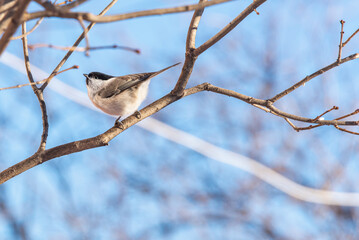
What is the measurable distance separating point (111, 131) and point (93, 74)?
1.28 meters

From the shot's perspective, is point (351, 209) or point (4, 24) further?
point (351, 209)

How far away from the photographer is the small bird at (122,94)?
8.57ft

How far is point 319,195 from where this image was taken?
5.67 meters

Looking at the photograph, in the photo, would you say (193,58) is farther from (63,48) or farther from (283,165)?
(283,165)

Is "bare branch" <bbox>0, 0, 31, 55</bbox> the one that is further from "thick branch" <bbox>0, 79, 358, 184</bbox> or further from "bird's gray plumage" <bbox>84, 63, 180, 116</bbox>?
"bird's gray plumage" <bbox>84, 63, 180, 116</bbox>

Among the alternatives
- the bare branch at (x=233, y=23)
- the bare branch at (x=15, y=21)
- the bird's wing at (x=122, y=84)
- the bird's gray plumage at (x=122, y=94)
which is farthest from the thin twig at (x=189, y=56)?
the bare branch at (x=15, y=21)

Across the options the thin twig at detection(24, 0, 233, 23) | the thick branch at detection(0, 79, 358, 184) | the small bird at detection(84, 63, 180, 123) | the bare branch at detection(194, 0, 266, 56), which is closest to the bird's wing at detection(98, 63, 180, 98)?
the small bird at detection(84, 63, 180, 123)

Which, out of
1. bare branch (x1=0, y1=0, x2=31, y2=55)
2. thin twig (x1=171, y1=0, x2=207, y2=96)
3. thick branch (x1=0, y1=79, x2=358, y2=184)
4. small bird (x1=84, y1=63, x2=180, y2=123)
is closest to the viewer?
bare branch (x1=0, y1=0, x2=31, y2=55)

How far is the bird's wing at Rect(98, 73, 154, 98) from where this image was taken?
8.76ft

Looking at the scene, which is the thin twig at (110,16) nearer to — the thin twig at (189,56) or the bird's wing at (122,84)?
the thin twig at (189,56)

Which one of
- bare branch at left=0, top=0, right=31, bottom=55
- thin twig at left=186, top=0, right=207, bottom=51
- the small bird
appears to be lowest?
bare branch at left=0, top=0, right=31, bottom=55

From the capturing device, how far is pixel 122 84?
273cm

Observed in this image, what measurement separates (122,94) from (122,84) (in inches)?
4.8

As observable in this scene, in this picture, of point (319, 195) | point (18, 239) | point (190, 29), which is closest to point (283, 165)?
point (319, 195)
